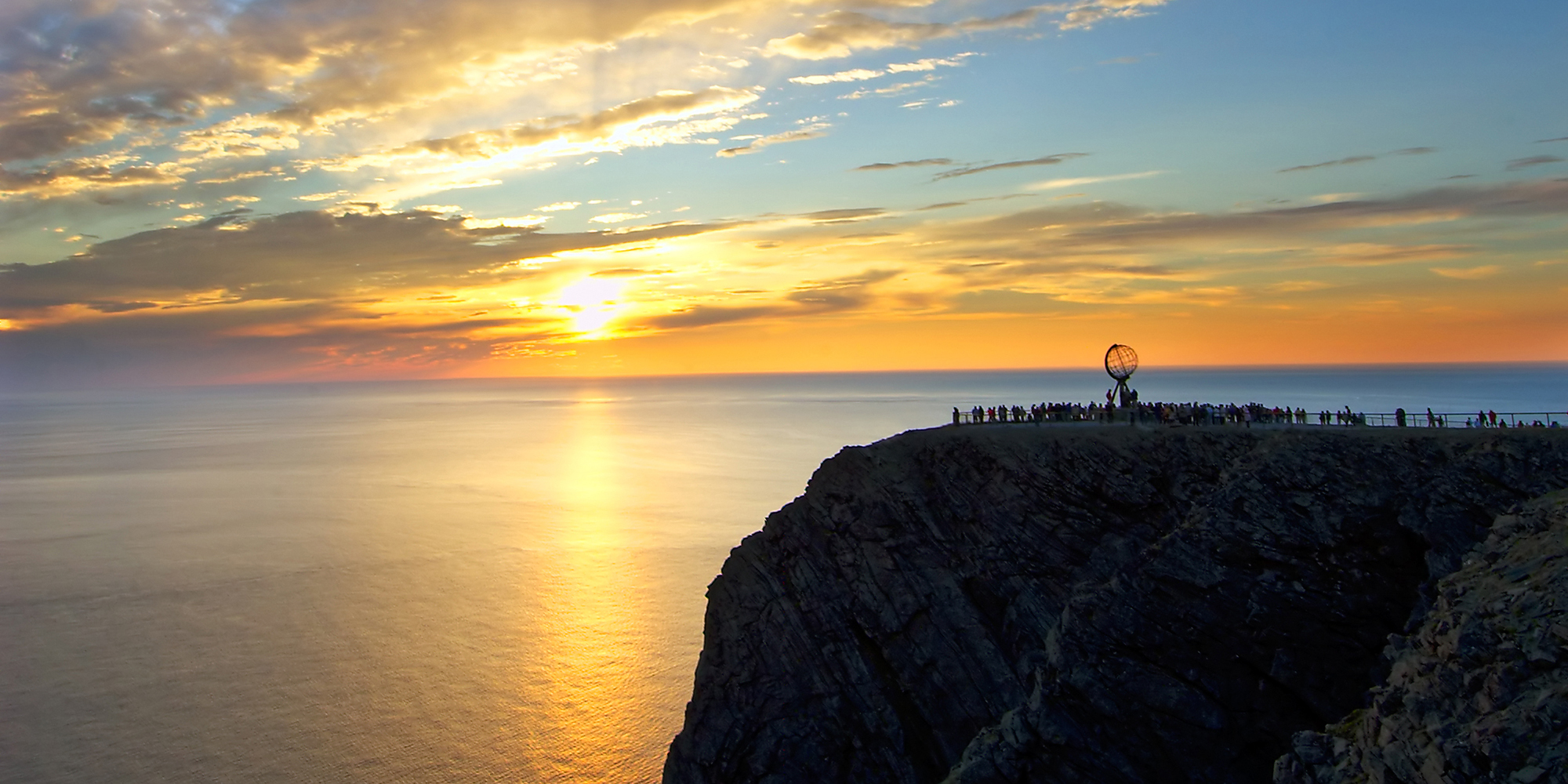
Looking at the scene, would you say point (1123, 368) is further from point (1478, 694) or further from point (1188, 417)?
point (1478, 694)

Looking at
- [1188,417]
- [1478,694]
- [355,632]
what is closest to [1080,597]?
[1478,694]

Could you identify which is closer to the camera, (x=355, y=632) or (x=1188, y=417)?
(x=1188, y=417)

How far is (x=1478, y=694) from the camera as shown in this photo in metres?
16.4

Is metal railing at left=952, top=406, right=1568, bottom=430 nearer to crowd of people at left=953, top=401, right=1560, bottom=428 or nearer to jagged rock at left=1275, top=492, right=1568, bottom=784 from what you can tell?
crowd of people at left=953, top=401, right=1560, bottom=428

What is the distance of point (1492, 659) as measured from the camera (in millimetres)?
16734

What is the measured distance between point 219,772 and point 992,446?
45.2 meters

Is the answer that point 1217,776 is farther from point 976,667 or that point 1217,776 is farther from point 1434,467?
point 1434,467

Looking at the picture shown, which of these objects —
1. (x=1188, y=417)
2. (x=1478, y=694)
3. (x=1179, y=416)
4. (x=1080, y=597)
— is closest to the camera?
(x=1478, y=694)

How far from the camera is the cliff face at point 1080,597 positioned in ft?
79.6

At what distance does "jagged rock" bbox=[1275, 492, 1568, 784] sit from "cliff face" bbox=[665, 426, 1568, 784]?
172cm

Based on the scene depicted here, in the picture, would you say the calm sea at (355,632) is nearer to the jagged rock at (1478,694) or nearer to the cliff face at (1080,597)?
the cliff face at (1080,597)

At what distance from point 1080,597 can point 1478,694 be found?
10766 mm

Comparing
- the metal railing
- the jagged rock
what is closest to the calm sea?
the metal railing

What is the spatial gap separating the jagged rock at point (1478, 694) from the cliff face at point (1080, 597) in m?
1.72
